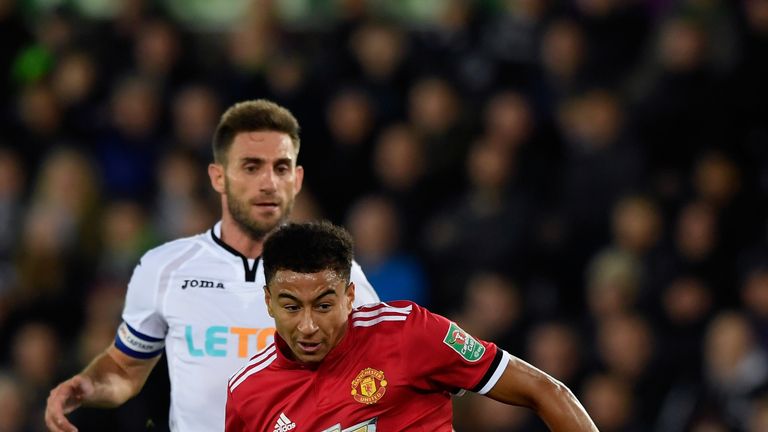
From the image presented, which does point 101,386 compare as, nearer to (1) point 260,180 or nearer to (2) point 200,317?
(2) point 200,317

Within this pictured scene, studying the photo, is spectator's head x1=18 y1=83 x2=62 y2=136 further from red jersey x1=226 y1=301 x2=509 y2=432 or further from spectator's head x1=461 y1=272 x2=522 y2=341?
red jersey x1=226 y1=301 x2=509 y2=432

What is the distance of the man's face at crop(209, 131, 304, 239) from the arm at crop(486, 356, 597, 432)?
128cm

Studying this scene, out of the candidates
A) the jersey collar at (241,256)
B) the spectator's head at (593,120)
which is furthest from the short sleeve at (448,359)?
the spectator's head at (593,120)

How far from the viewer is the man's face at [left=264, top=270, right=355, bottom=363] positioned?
14.9ft

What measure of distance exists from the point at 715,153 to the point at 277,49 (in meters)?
3.35

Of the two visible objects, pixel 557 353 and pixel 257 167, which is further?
pixel 557 353

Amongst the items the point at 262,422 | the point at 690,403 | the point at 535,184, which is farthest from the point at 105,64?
the point at 262,422

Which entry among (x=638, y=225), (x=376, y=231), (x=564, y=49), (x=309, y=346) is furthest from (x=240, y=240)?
(x=564, y=49)

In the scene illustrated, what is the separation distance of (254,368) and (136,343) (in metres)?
1.01

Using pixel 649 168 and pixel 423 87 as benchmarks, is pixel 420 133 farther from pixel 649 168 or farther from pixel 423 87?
pixel 649 168

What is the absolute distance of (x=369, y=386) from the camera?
4.63 m

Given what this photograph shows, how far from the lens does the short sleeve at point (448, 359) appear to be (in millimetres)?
4598

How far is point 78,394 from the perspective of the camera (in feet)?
17.9

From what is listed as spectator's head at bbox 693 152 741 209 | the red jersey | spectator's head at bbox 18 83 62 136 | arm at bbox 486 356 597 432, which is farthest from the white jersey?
spectator's head at bbox 18 83 62 136
